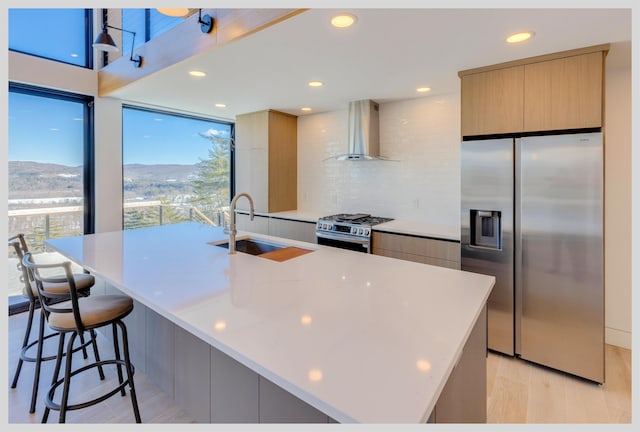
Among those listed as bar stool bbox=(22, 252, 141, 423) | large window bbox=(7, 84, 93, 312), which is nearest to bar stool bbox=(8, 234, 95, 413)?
bar stool bbox=(22, 252, 141, 423)

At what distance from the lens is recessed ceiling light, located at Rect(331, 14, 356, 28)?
1814 millimetres

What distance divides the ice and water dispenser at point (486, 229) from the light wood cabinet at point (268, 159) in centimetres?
263

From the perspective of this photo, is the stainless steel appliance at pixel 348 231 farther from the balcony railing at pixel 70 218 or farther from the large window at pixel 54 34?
the large window at pixel 54 34

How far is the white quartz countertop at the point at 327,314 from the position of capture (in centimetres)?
81

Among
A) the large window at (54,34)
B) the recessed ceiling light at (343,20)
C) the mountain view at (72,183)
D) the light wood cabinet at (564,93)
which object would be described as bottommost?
the mountain view at (72,183)

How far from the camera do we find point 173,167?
4480mm

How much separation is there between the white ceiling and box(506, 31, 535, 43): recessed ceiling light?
0.04 m

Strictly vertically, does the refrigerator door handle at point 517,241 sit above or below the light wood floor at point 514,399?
above

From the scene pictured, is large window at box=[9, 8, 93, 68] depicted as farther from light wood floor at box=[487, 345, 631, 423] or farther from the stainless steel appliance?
light wood floor at box=[487, 345, 631, 423]

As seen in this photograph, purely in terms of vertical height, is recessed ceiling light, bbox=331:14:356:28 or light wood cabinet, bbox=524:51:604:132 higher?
recessed ceiling light, bbox=331:14:356:28

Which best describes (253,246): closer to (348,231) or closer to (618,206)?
(348,231)

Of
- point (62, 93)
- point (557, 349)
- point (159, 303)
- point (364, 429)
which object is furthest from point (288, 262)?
point (62, 93)

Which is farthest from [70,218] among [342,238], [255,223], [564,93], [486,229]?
[564,93]

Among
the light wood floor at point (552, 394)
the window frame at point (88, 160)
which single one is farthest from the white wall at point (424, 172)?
the window frame at point (88, 160)
